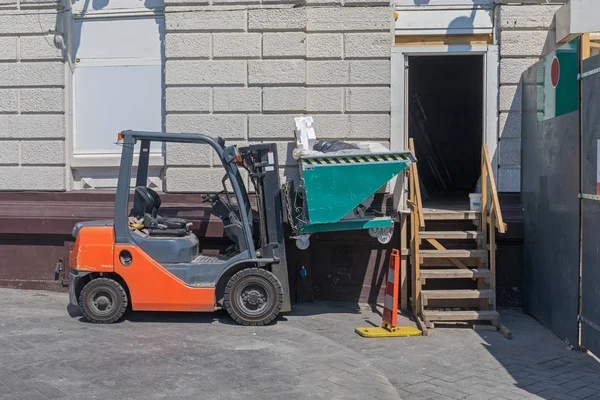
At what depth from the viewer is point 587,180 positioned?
7.79 m

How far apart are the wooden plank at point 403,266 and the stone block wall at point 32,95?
4.60 metres

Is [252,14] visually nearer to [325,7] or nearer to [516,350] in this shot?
[325,7]

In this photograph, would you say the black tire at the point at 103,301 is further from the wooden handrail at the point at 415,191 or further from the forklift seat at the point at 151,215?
the wooden handrail at the point at 415,191

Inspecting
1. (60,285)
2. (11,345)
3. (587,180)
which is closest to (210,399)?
(11,345)

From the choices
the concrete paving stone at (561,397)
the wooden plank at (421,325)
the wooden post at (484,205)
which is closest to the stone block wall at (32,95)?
the wooden plank at (421,325)

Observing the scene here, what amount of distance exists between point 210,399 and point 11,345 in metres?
2.57

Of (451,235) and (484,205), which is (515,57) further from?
(451,235)

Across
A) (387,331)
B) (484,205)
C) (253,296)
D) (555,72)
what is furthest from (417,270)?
(555,72)

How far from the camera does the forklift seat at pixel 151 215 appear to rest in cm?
891

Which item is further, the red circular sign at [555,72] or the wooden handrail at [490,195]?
the wooden handrail at [490,195]

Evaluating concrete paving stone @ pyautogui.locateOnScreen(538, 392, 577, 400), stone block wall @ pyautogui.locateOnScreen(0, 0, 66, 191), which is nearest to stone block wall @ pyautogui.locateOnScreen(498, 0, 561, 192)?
concrete paving stone @ pyautogui.locateOnScreen(538, 392, 577, 400)

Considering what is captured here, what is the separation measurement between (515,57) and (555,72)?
163 centimetres

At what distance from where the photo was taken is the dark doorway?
588 inches

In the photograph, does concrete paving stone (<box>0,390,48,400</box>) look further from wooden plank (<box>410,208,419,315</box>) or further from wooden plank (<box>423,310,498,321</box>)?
wooden plank (<box>410,208,419,315</box>)
